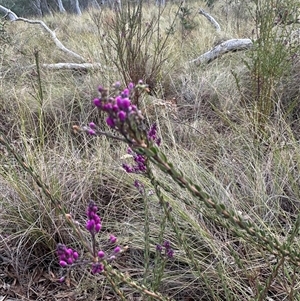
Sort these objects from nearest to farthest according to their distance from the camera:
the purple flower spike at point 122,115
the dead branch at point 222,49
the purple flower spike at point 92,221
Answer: the purple flower spike at point 122,115
the purple flower spike at point 92,221
the dead branch at point 222,49

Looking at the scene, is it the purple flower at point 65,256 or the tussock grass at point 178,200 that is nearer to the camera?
the purple flower at point 65,256

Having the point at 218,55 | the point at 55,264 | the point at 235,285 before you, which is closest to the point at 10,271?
the point at 55,264

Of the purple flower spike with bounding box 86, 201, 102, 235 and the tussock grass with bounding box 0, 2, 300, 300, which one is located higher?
the purple flower spike with bounding box 86, 201, 102, 235

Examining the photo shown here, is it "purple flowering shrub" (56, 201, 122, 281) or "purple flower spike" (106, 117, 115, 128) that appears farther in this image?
"purple flowering shrub" (56, 201, 122, 281)

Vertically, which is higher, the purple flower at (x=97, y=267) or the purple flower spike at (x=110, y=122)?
the purple flower spike at (x=110, y=122)

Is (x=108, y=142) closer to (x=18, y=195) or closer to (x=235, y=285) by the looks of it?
(x=18, y=195)

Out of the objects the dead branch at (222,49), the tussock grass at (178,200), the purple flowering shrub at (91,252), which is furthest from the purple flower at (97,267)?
the dead branch at (222,49)

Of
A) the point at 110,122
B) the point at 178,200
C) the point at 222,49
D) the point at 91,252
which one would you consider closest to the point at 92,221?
the point at 91,252

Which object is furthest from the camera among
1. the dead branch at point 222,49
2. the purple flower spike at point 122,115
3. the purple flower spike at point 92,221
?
the dead branch at point 222,49

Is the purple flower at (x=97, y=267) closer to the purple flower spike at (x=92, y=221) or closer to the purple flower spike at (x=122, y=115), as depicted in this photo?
the purple flower spike at (x=92, y=221)

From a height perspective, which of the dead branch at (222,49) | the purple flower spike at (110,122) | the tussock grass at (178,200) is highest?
the purple flower spike at (110,122)

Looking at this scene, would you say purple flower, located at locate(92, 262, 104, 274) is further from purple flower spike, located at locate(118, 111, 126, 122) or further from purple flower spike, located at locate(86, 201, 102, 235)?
purple flower spike, located at locate(118, 111, 126, 122)

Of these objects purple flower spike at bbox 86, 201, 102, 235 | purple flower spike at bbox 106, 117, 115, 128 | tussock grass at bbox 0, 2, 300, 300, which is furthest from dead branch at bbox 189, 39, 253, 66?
purple flower spike at bbox 106, 117, 115, 128

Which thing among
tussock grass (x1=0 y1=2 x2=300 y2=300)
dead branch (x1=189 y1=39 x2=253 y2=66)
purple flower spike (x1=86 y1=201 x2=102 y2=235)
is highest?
purple flower spike (x1=86 y1=201 x2=102 y2=235)
